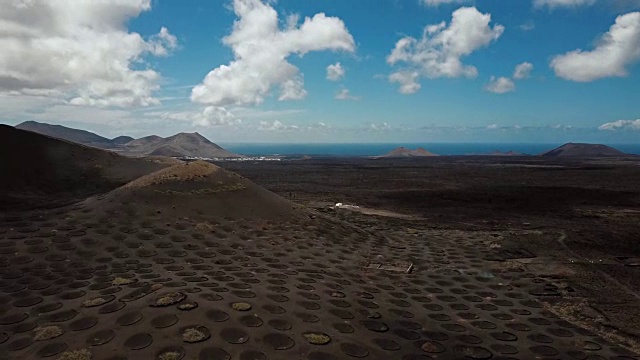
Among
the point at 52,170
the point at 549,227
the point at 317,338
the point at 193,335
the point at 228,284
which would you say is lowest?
the point at 549,227

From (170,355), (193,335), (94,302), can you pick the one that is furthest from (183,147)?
(170,355)

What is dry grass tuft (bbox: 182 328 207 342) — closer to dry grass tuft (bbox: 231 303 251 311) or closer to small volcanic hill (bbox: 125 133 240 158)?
dry grass tuft (bbox: 231 303 251 311)

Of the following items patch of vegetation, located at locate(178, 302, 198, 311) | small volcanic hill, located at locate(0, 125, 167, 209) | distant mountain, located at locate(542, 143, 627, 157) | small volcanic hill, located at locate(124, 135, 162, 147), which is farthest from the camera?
small volcanic hill, located at locate(124, 135, 162, 147)

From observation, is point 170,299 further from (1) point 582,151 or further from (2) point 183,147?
(1) point 582,151

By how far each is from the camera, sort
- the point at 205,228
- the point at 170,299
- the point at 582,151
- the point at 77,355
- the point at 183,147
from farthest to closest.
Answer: the point at 183,147 < the point at 582,151 < the point at 205,228 < the point at 170,299 < the point at 77,355

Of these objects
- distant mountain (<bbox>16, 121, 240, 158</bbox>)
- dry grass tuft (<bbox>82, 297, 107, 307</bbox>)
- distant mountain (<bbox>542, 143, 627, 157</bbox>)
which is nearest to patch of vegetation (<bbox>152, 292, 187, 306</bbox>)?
dry grass tuft (<bbox>82, 297, 107, 307</bbox>)

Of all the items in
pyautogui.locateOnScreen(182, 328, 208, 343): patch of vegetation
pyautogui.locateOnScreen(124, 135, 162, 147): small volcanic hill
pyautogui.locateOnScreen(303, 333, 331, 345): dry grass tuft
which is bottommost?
pyautogui.locateOnScreen(303, 333, 331, 345): dry grass tuft

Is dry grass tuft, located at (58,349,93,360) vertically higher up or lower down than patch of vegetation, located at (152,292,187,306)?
lower down
